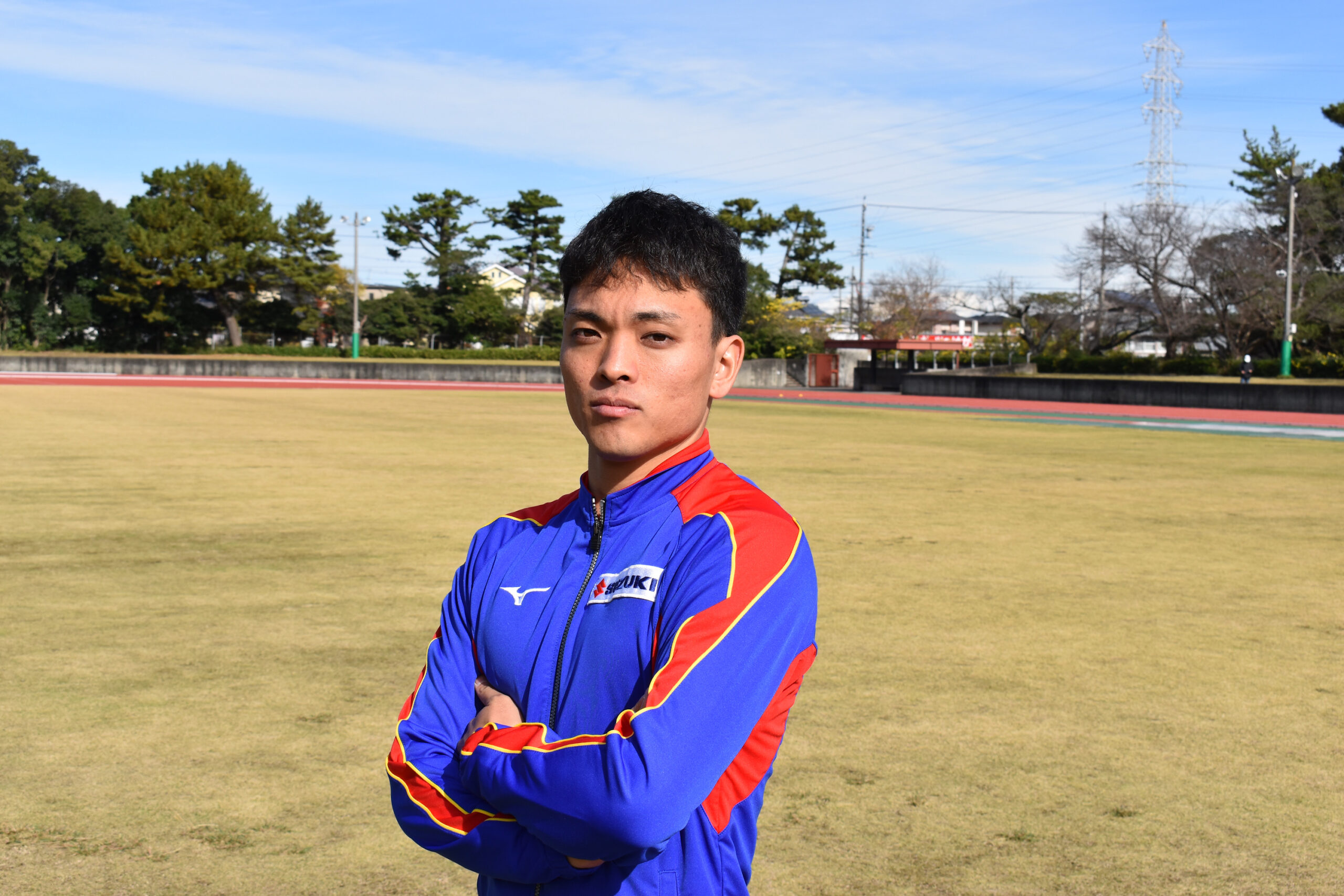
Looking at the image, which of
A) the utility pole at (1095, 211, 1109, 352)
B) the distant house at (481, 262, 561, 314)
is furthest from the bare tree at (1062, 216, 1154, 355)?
the distant house at (481, 262, 561, 314)

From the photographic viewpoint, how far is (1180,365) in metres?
49.1

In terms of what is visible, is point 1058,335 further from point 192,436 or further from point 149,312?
point 192,436

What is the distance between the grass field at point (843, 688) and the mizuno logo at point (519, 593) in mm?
1939

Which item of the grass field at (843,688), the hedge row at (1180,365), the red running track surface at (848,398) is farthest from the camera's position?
the hedge row at (1180,365)

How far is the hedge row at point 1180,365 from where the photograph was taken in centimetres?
4141

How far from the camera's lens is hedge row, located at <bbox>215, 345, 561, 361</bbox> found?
212 ft

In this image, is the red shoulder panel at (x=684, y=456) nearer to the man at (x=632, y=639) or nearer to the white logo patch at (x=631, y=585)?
the man at (x=632, y=639)

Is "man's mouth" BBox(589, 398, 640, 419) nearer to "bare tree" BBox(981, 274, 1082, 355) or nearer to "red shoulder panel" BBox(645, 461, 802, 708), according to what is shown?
"red shoulder panel" BBox(645, 461, 802, 708)

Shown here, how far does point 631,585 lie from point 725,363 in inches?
18.9

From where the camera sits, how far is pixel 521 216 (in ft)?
256

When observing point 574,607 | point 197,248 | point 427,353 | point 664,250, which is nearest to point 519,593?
point 574,607

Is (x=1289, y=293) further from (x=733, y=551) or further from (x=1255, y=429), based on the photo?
(x=733, y=551)

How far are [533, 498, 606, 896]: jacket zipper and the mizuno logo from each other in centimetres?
8

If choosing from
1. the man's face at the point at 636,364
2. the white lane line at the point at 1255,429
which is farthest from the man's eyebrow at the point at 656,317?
the white lane line at the point at 1255,429
